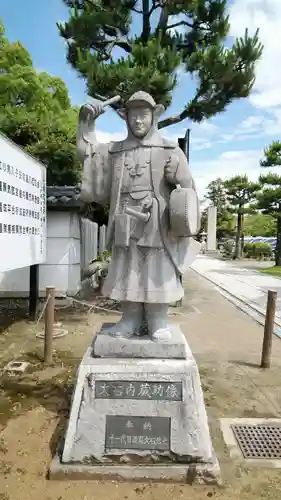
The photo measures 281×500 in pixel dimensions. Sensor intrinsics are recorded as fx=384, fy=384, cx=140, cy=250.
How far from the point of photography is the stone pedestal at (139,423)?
2881 millimetres

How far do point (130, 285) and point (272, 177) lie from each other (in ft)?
68.3

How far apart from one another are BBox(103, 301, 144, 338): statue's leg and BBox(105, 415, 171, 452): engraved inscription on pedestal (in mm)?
687

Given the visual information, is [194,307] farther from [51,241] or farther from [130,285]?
[130,285]

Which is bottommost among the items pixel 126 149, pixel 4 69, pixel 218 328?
pixel 218 328

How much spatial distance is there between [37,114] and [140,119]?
12.8m

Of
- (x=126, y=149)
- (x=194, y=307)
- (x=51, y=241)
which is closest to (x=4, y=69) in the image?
(x=51, y=241)

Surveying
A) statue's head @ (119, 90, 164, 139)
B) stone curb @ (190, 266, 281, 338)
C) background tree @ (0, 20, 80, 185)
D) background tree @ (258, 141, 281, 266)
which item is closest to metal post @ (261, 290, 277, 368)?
stone curb @ (190, 266, 281, 338)

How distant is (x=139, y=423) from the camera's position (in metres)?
2.98

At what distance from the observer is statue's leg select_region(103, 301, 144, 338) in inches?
131

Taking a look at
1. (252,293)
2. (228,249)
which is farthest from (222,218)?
(252,293)

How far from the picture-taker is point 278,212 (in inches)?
866

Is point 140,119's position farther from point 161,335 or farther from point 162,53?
point 162,53

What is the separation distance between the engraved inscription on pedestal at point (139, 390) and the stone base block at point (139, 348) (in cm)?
22

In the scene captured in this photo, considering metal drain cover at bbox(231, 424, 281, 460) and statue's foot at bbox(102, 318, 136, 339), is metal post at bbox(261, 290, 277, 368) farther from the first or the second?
statue's foot at bbox(102, 318, 136, 339)
